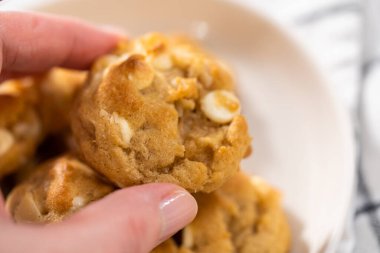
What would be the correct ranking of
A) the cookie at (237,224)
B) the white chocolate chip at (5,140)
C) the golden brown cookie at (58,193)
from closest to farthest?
the golden brown cookie at (58,193), the cookie at (237,224), the white chocolate chip at (5,140)

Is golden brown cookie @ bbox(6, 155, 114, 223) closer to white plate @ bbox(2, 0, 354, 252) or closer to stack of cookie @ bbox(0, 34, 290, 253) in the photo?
stack of cookie @ bbox(0, 34, 290, 253)

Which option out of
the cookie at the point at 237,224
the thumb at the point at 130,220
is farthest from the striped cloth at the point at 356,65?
the thumb at the point at 130,220

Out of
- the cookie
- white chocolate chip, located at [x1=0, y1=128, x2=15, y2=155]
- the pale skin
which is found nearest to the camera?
the pale skin

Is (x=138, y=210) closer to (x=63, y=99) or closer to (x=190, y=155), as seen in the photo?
(x=190, y=155)

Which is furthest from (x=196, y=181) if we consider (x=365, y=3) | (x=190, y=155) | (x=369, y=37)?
(x=365, y=3)

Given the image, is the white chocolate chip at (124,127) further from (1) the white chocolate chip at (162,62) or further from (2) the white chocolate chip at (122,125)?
(1) the white chocolate chip at (162,62)

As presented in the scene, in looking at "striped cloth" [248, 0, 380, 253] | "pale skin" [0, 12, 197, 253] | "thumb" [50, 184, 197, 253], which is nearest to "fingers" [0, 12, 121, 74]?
"pale skin" [0, 12, 197, 253]
